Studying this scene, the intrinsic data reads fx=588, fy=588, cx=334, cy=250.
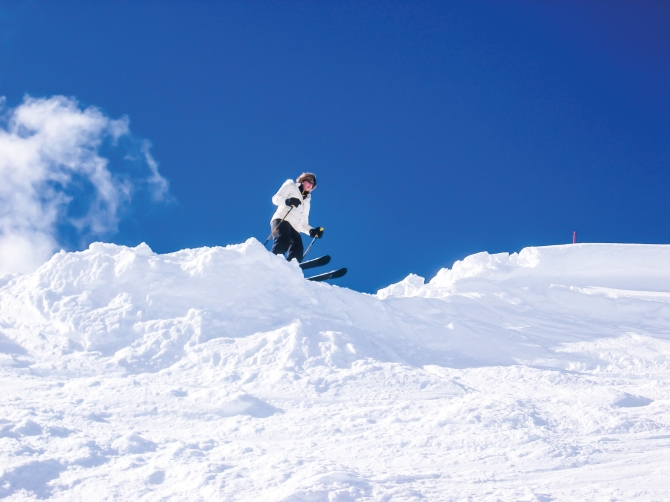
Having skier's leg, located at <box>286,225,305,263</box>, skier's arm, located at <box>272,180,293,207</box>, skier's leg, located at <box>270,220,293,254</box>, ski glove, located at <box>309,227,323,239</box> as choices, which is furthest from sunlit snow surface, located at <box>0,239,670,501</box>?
ski glove, located at <box>309,227,323,239</box>

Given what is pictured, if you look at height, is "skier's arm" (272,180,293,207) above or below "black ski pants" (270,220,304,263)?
above

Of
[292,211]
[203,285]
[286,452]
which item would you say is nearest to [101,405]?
[286,452]

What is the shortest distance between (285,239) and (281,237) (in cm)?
7

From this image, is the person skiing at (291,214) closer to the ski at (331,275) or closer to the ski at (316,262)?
the ski at (316,262)

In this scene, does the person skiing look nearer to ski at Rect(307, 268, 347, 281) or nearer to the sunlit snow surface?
ski at Rect(307, 268, 347, 281)

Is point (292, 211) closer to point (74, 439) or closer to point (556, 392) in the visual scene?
point (556, 392)

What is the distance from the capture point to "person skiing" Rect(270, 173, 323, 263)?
9133 mm

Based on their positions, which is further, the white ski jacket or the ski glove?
the ski glove

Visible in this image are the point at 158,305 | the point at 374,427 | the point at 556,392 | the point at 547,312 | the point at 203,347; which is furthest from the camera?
the point at 547,312

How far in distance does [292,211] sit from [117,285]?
9.53 feet

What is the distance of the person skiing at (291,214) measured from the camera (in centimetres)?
913

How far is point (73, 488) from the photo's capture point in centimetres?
352

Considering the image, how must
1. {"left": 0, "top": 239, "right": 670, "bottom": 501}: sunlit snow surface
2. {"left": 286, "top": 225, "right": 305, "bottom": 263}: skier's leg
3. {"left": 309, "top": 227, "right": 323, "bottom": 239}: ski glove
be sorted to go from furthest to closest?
1. {"left": 309, "top": 227, "right": 323, "bottom": 239}: ski glove
2. {"left": 286, "top": 225, "right": 305, "bottom": 263}: skier's leg
3. {"left": 0, "top": 239, "right": 670, "bottom": 501}: sunlit snow surface

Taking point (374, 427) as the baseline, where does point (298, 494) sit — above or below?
below
